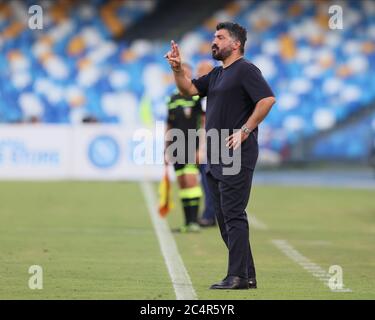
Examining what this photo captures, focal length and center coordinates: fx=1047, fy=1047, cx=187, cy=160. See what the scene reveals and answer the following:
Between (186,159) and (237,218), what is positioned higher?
(186,159)

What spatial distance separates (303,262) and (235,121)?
2820mm

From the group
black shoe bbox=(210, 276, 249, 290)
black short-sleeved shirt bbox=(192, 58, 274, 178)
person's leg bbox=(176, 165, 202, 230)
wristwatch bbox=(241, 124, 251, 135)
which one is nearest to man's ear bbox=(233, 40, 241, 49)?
black short-sleeved shirt bbox=(192, 58, 274, 178)

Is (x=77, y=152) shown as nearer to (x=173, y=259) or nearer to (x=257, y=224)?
(x=257, y=224)

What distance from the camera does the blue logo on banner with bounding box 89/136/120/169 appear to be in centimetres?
2711

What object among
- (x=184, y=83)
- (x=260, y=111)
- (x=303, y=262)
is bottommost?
(x=303, y=262)

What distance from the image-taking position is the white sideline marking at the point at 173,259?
8422mm

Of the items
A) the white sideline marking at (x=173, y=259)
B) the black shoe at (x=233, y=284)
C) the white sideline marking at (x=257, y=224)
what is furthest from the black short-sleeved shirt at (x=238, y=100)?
the white sideline marking at (x=257, y=224)

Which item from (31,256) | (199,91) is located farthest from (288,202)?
(199,91)

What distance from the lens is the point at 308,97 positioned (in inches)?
1308

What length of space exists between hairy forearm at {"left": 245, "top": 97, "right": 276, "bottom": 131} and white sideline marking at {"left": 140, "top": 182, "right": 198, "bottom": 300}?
143cm

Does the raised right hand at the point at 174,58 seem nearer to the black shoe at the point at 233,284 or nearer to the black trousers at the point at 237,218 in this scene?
the black trousers at the point at 237,218

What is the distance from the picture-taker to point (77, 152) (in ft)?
88.9

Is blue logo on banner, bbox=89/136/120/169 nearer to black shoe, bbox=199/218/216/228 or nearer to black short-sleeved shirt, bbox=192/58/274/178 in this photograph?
black shoe, bbox=199/218/216/228

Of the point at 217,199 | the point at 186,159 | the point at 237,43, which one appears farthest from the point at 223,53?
the point at 186,159
